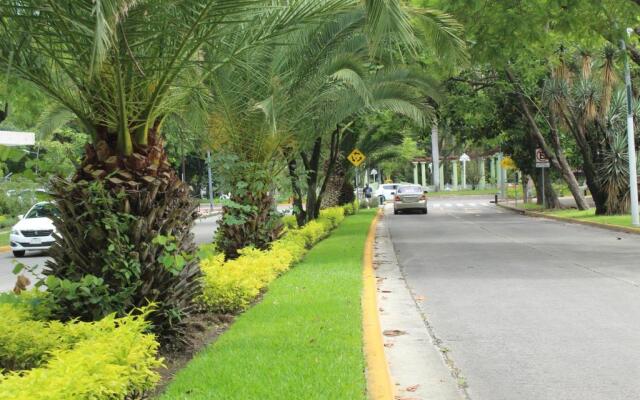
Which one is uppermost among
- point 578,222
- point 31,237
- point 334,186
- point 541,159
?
point 541,159

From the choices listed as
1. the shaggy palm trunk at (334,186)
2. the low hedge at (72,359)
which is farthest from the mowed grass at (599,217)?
the low hedge at (72,359)

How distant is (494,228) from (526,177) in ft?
63.0

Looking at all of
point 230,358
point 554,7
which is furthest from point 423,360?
point 554,7

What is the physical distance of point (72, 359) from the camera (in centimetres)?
387

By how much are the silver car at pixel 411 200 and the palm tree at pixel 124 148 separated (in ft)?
93.6

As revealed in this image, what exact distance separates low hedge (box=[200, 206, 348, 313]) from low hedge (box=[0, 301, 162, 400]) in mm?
1839

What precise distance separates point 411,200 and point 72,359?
30.7 metres

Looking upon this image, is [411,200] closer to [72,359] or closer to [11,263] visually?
[11,263]

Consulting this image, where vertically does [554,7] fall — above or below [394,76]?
above

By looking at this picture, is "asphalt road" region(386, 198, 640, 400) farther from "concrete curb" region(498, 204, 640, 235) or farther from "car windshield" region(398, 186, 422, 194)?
"car windshield" region(398, 186, 422, 194)

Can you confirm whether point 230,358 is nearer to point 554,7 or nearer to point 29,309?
point 29,309

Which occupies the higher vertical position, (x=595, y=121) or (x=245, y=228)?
(x=595, y=121)

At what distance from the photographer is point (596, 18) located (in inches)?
555

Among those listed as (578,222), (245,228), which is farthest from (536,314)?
(578,222)
